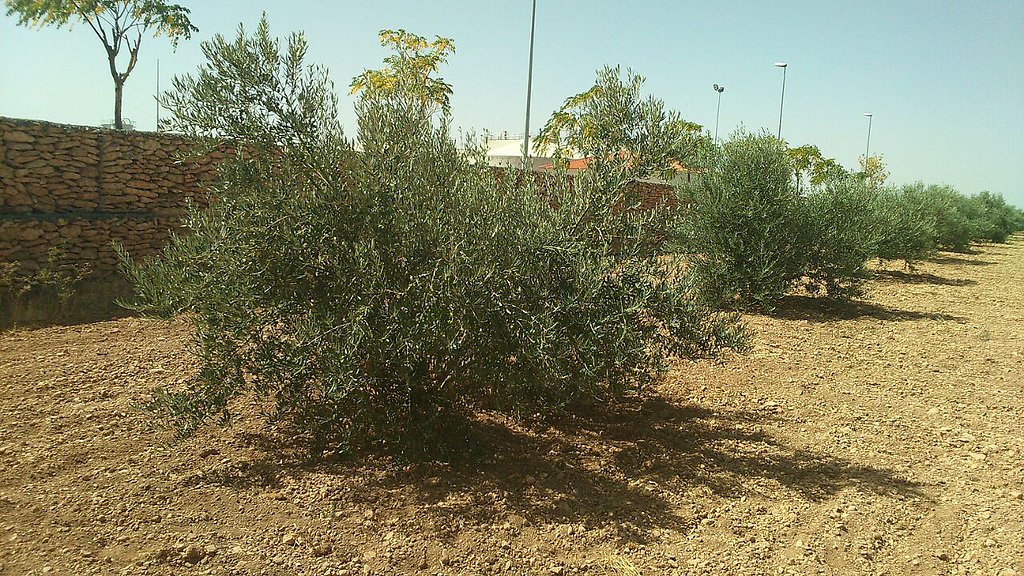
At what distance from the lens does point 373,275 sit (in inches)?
150

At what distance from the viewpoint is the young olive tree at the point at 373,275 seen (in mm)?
3842

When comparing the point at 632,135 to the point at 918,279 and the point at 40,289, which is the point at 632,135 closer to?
the point at 40,289

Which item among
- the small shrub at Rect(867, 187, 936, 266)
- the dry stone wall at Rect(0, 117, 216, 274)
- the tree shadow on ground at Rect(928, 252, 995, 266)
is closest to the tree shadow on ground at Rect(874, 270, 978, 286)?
the small shrub at Rect(867, 187, 936, 266)

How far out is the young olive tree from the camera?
3842 mm

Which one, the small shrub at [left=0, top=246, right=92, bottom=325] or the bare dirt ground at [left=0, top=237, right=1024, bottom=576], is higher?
the small shrub at [left=0, top=246, right=92, bottom=325]

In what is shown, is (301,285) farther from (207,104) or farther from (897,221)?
(897,221)

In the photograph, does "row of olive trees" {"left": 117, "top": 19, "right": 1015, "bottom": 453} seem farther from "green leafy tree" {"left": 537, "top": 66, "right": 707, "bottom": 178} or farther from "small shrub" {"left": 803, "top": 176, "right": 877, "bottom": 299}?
"small shrub" {"left": 803, "top": 176, "right": 877, "bottom": 299}

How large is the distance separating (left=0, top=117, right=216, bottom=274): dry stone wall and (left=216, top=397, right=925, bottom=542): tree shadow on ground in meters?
5.26

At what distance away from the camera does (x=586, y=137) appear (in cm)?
490

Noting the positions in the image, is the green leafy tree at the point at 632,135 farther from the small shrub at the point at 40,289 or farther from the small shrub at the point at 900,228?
the small shrub at the point at 900,228

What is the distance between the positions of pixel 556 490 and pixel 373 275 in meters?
1.65

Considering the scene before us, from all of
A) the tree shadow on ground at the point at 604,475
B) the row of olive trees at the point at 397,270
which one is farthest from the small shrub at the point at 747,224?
the row of olive trees at the point at 397,270

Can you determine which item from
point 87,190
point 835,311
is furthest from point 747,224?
point 87,190

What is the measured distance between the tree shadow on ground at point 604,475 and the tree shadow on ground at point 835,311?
5.77 metres
